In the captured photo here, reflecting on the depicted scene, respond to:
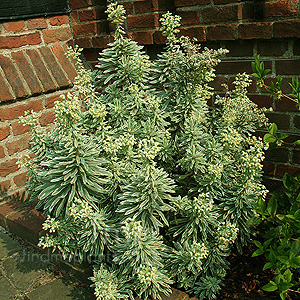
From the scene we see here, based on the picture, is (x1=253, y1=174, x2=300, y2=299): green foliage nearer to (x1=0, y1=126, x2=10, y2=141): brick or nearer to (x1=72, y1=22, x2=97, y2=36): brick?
(x1=0, y1=126, x2=10, y2=141): brick

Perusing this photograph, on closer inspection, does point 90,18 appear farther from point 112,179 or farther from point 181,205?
A: point 181,205

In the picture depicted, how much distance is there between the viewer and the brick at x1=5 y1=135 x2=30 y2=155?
299cm

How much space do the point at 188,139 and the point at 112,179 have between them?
0.52 metres

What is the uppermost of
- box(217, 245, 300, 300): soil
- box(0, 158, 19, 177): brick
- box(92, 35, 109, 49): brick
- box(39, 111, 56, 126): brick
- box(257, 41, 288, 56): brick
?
box(92, 35, 109, 49): brick

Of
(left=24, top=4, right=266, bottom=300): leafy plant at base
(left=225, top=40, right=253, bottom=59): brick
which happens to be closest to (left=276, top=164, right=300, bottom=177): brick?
(left=24, top=4, right=266, bottom=300): leafy plant at base

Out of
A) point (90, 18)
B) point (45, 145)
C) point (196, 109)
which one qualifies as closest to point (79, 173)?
point (45, 145)

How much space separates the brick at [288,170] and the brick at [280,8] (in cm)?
104

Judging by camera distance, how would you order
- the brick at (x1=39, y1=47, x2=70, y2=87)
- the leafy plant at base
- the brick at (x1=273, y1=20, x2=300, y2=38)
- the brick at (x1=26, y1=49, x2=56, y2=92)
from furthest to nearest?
1. the brick at (x1=39, y1=47, x2=70, y2=87)
2. the brick at (x1=26, y1=49, x2=56, y2=92)
3. the brick at (x1=273, y1=20, x2=300, y2=38)
4. the leafy plant at base

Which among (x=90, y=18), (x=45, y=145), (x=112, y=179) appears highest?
(x=90, y=18)

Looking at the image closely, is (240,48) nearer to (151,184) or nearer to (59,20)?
(151,184)

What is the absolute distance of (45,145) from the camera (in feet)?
7.55

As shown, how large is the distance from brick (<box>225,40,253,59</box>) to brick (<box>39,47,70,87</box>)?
63.3 inches

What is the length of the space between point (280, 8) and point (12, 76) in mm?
2219

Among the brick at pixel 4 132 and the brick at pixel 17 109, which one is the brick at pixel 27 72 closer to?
the brick at pixel 17 109
